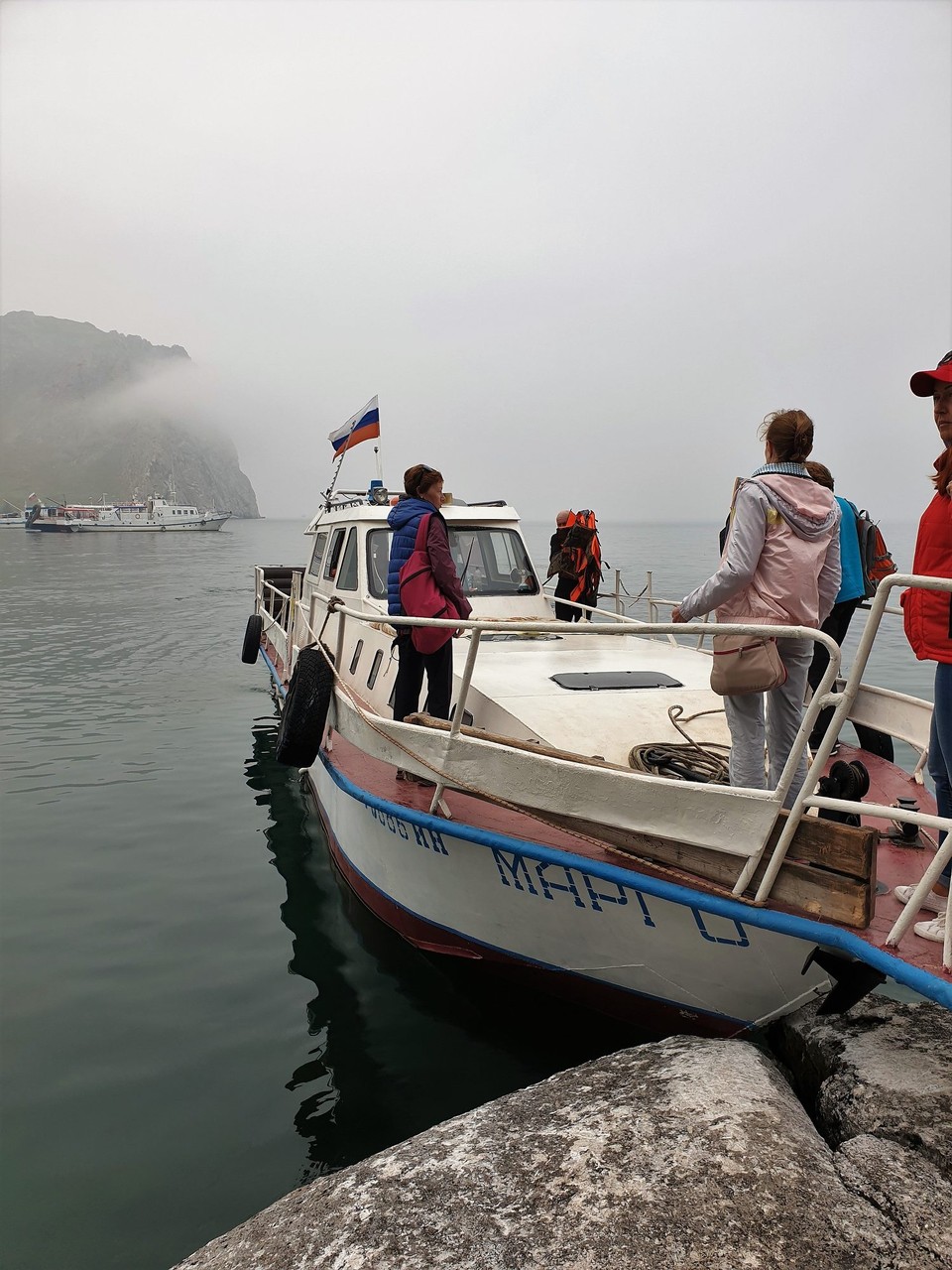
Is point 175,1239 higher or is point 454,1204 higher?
point 454,1204

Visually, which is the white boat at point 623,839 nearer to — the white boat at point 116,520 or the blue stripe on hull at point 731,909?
the blue stripe on hull at point 731,909

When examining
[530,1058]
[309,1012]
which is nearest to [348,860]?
[309,1012]

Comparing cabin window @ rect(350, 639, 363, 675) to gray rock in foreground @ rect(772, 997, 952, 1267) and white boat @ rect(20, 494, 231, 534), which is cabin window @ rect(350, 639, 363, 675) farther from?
white boat @ rect(20, 494, 231, 534)

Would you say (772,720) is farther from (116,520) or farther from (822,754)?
(116,520)

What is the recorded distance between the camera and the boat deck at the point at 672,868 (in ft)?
9.49

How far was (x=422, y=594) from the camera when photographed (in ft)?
15.5

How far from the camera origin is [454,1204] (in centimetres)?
259

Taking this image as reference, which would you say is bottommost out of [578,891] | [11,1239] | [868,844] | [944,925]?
[11,1239]

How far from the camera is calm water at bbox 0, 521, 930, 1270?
338 centimetres

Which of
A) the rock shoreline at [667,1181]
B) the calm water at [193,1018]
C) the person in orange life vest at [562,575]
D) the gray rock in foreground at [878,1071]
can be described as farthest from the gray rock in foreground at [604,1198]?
the person in orange life vest at [562,575]

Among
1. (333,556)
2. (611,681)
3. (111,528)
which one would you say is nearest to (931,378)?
(611,681)

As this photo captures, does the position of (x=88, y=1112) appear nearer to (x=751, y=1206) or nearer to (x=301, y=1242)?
(x=301, y=1242)

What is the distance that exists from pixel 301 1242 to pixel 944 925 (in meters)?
2.40

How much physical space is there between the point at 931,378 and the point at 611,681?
2865mm
